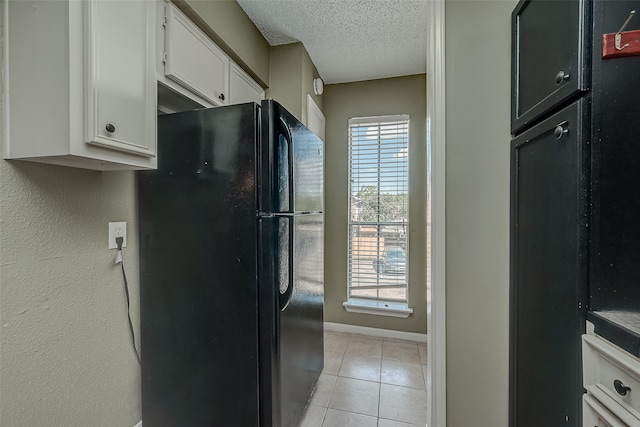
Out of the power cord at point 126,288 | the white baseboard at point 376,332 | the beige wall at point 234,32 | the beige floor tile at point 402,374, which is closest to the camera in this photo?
the power cord at point 126,288

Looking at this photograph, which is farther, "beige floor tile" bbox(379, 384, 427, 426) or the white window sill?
the white window sill

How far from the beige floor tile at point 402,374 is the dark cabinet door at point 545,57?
1.82 metres

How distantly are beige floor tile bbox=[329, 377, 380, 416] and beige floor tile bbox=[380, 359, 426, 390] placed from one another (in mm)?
140

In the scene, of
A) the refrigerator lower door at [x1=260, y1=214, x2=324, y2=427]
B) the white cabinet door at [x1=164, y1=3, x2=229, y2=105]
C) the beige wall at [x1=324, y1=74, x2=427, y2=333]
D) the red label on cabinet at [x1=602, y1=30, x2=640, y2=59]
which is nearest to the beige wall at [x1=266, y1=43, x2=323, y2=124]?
the white cabinet door at [x1=164, y1=3, x2=229, y2=105]

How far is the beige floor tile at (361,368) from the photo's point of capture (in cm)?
205

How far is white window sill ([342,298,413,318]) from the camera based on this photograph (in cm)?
265

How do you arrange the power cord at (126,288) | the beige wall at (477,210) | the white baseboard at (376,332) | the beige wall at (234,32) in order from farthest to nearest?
the white baseboard at (376,332) < the beige wall at (234,32) < the power cord at (126,288) < the beige wall at (477,210)

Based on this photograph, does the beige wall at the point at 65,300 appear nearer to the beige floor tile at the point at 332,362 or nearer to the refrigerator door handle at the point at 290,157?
the refrigerator door handle at the point at 290,157

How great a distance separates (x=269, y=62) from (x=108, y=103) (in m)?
1.70

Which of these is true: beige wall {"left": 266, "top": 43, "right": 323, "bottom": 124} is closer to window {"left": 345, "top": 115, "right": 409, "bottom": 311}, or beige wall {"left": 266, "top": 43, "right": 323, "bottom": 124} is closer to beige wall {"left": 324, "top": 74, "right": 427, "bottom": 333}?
beige wall {"left": 324, "top": 74, "right": 427, "bottom": 333}

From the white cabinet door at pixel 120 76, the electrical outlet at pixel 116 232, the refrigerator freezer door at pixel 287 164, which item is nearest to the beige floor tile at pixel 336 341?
the refrigerator freezer door at pixel 287 164

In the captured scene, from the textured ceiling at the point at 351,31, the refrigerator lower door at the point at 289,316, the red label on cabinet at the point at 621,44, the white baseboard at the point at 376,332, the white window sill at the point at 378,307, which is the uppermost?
the textured ceiling at the point at 351,31

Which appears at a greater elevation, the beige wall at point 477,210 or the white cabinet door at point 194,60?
the white cabinet door at point 194,60

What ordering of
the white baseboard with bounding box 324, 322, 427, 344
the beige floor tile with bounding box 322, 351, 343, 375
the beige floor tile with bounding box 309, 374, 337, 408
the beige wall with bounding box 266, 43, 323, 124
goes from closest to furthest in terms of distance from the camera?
1. the beige floor tile with bounding box 309, 374, 337, 408
2. the beige floor tile with bounding box 322, 351, 343, 375
3. the beige wall with bounding box 266, 43, 323, 124
4. the white baseboard with bounding box 324, 322, 427, 344
